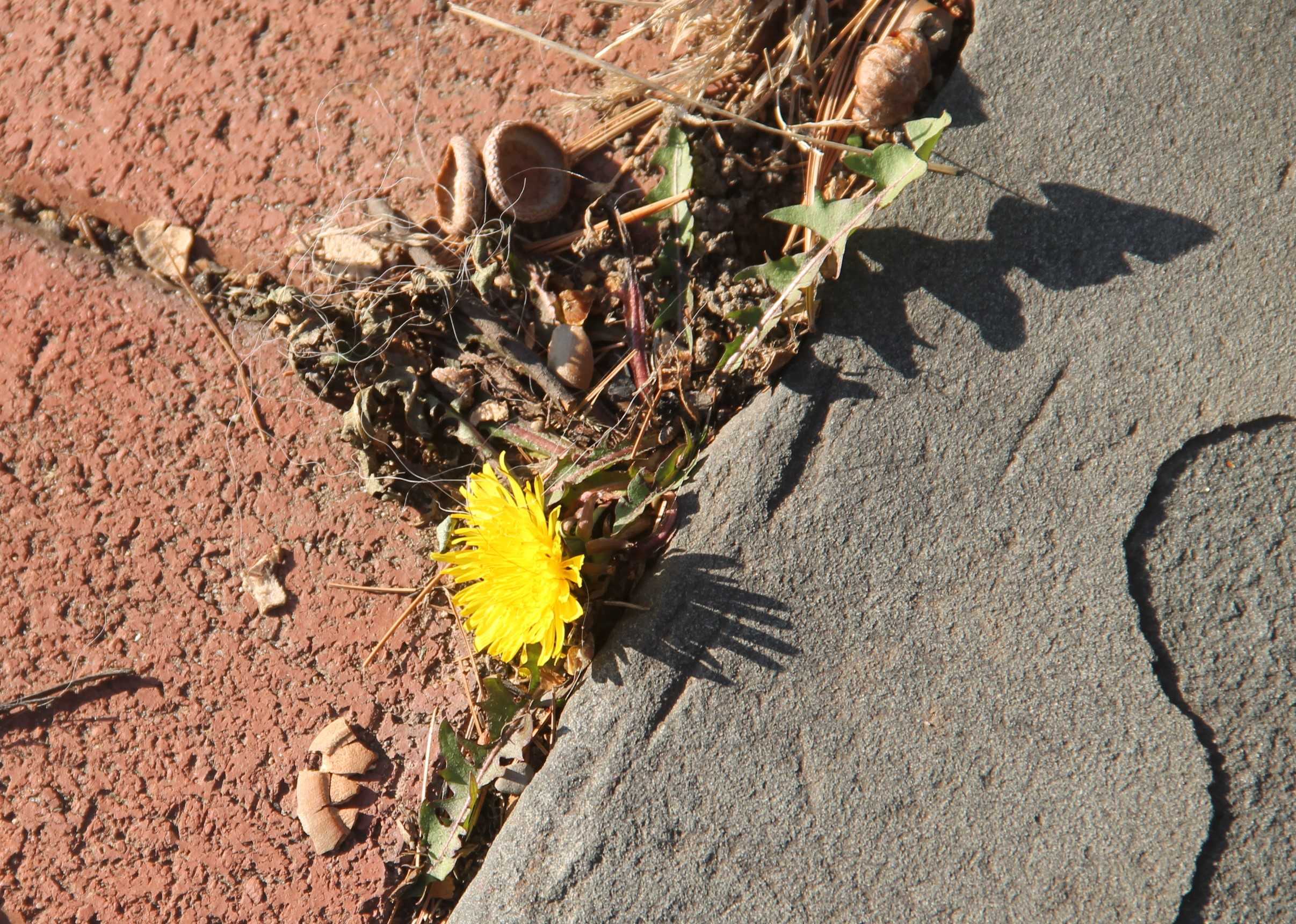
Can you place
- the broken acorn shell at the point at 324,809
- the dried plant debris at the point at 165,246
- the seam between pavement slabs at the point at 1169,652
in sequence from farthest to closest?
the dried plant debris at the point at 165,246
the broken acorn shell at the point at 324,809
the seam between pavement slabs at the point at 1169,652

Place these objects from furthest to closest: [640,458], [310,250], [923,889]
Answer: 1. [310,250]
2. [640,458]
3. [923,889]

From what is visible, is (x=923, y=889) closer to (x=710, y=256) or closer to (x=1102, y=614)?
(x=1102, y=614)

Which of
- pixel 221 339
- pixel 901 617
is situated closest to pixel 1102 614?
pixel 901 617

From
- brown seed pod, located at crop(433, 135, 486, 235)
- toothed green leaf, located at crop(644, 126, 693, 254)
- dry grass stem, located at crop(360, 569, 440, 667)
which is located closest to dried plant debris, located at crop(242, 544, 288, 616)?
dry grass stem, located at crop(360, 569, 440, 667)

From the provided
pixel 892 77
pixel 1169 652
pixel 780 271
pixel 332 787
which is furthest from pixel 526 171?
pixel 1169 652

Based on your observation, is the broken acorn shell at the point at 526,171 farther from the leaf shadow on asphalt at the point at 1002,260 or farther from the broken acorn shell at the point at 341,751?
the broken acorn shell at the point at 341,751

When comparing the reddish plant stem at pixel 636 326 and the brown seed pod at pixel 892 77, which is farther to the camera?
the reddish plant stem at pixel 636 326

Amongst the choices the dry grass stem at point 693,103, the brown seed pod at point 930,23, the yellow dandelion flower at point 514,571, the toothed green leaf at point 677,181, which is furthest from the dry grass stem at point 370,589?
the brown seed pod at point 930,23
